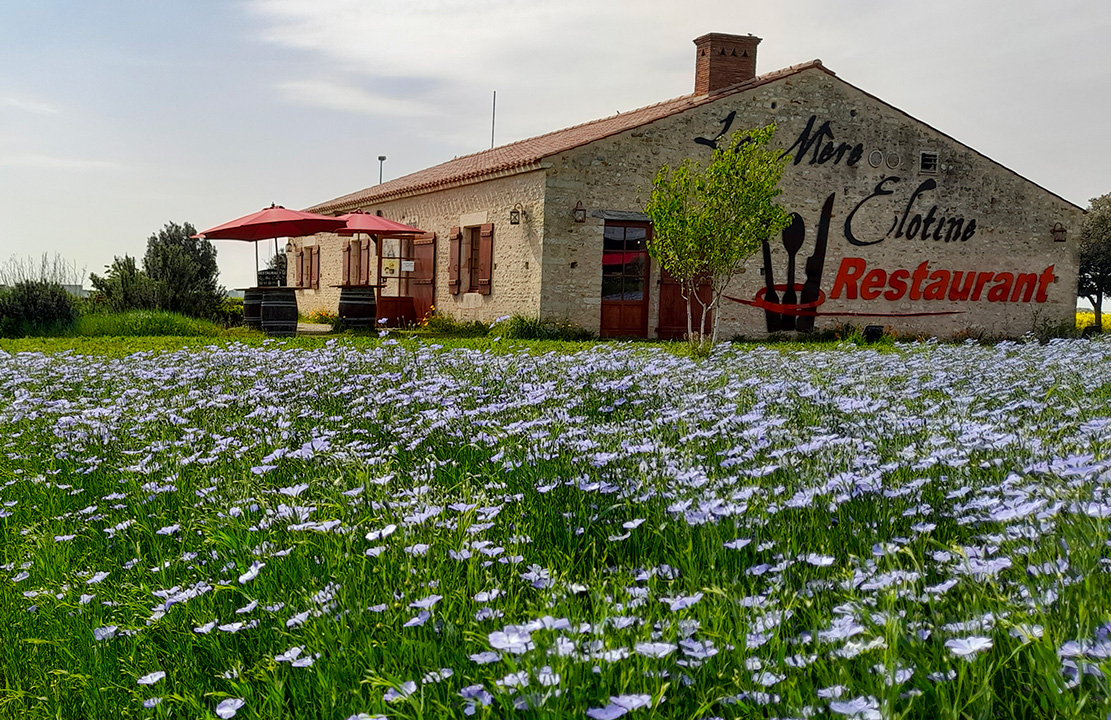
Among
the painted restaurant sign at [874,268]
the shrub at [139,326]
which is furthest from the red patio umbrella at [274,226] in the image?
the painted restaurant sign at [874,268]

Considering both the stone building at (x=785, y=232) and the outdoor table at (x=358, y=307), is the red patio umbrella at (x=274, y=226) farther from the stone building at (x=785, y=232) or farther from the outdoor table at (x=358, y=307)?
the stone building at (x=785, y=232)

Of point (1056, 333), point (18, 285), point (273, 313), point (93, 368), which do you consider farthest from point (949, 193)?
point (18, 285)

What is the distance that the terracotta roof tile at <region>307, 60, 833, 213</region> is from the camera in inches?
718

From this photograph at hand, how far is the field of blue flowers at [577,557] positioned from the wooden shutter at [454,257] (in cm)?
1416

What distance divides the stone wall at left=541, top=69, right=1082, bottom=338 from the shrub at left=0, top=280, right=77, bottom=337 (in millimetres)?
9770

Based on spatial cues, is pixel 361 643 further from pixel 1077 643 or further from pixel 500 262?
pixel 500 262

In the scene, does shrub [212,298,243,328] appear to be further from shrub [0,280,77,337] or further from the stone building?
the stone building

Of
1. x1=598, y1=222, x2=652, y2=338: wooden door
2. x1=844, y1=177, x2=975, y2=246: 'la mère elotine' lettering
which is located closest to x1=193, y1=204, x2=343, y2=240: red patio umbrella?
x1=598, y1=222, x2=652, y2=338: wooden door

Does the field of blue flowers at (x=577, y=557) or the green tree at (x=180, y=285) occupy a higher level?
the green tree at (x=180, y=285)

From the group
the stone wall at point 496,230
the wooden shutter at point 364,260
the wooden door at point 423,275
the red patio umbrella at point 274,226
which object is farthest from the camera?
the wooden shutter at point 364,260

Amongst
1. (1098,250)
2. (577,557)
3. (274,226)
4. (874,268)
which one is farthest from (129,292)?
(1098,250)

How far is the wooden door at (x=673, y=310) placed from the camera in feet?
61.0

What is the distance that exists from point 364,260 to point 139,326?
25.8ft

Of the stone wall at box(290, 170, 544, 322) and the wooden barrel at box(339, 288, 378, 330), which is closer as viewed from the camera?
the stone wall at box(290, 170, 544, 322)
